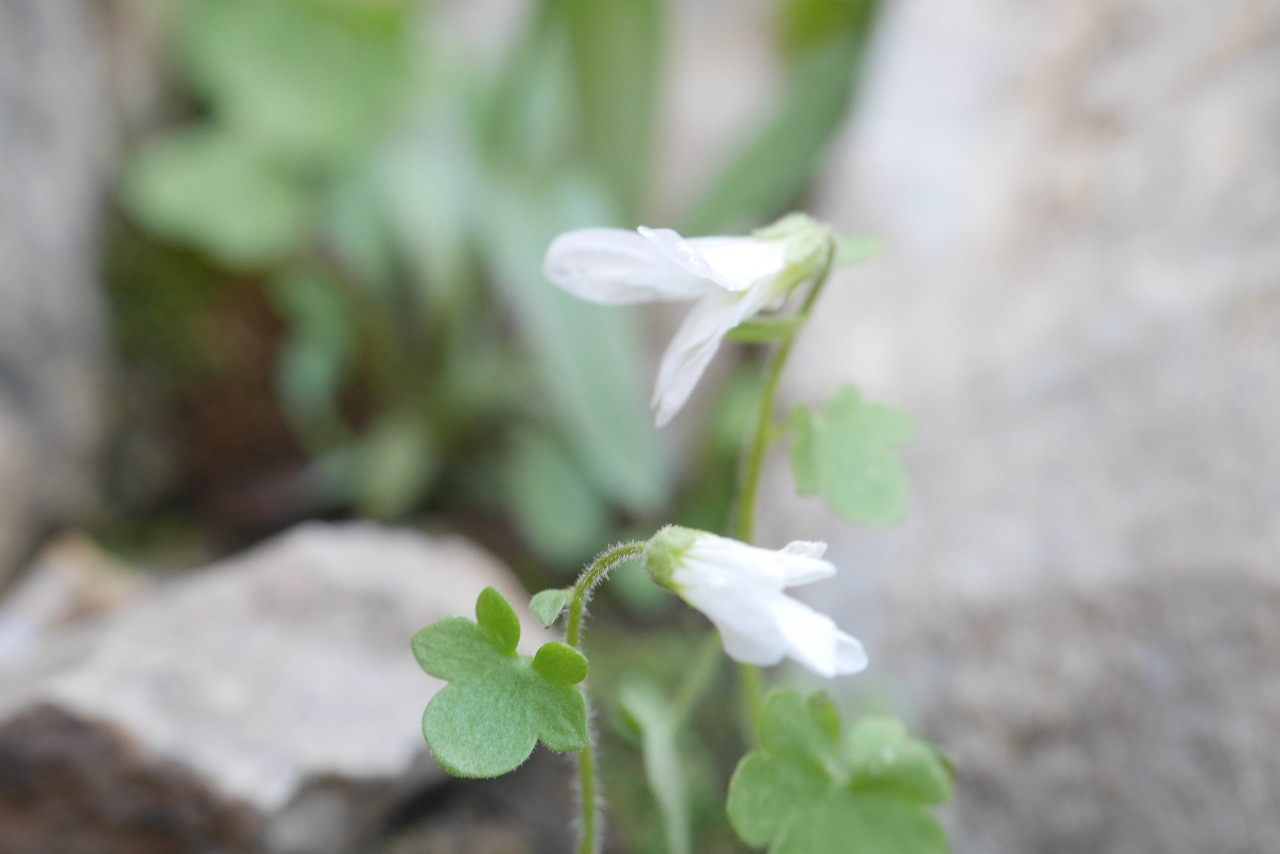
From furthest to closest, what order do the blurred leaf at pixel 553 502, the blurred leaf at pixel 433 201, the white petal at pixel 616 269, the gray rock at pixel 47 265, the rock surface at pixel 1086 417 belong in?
the blurred leaf at pixel 433 201
the blurred leaf at pixel 553 502
the gray rock at pixel 47 265
the rock surface at pixel 1086 417
the white petal at pixel 616 269

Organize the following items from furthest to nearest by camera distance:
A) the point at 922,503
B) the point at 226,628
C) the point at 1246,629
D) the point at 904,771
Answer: the point at 922,503 < the point at 226,628 < the point at 1246,629 < the point at 904,771

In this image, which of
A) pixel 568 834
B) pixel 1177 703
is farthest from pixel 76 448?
pixel 1177 703

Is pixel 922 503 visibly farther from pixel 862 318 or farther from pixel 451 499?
pixel 451 499

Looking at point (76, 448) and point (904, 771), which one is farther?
point (76, 448)

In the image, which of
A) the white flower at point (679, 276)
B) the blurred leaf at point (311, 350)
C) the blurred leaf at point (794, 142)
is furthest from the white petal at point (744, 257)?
the blurred leaf at point (311, 350)

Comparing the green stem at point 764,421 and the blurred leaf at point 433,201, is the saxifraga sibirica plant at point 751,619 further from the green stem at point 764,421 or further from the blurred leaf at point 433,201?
the blurred leaf at point 433,201

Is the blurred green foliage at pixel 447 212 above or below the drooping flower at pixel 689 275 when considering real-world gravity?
below
